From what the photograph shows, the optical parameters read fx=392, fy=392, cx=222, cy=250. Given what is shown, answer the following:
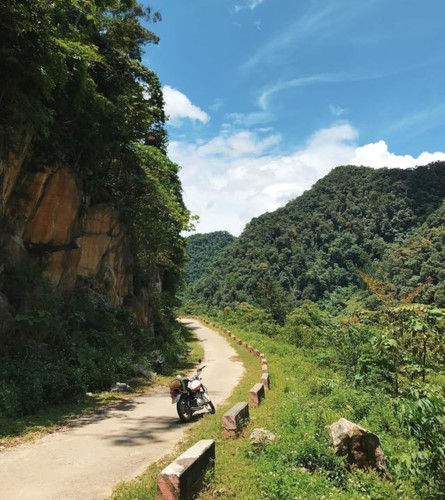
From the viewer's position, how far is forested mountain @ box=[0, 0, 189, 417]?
10422 mm

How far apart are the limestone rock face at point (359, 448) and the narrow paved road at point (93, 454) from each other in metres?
3.10

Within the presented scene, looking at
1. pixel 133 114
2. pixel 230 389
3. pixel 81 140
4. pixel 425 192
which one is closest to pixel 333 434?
pixel 230 389

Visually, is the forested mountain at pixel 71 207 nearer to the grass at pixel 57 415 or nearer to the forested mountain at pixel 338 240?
the grass at pixel 57 415

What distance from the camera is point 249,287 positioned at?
8819cm

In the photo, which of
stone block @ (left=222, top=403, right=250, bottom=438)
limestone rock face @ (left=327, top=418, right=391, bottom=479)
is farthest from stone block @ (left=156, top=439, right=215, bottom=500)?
stone block @ (left=222, top=403, right=250, bottom=438)

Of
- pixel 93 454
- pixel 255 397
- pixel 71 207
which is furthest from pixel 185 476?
pixel 71 207

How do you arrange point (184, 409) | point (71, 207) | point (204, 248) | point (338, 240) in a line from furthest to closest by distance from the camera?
1. point (204, 248)
2. point (338, 240)
3. point (71, 207)
4. point (184, 409)

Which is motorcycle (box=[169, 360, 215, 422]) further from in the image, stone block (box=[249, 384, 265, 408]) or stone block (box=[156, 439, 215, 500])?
stone block (box=[156, 439, 215, 500])

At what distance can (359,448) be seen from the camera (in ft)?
20.4

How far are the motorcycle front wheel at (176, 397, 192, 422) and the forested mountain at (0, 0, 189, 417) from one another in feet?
10.5

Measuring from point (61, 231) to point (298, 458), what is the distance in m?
12.2

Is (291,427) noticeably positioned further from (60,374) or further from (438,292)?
(438,292)

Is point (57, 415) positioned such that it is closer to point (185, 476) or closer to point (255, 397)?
point (255, 397)

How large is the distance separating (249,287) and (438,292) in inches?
1726
